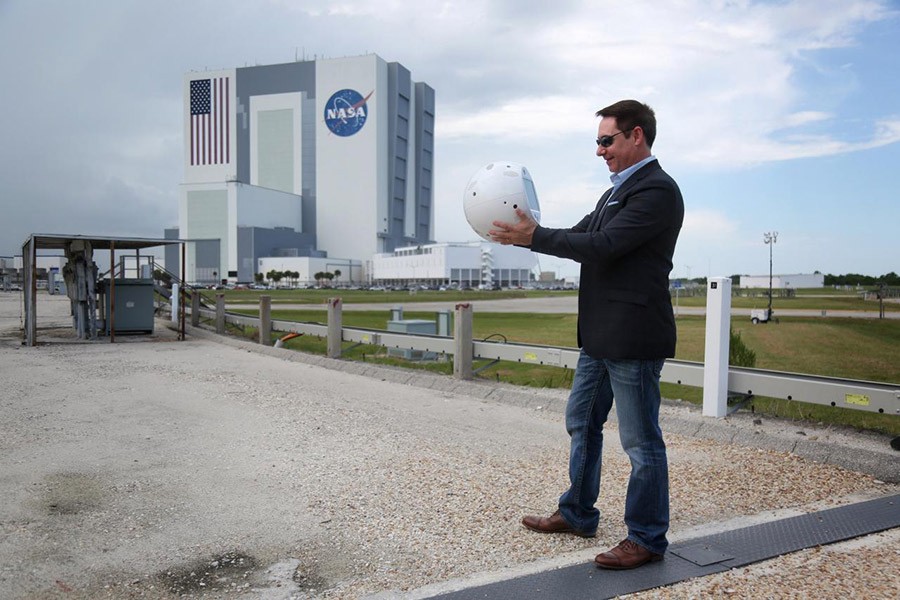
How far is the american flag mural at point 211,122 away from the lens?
339ft

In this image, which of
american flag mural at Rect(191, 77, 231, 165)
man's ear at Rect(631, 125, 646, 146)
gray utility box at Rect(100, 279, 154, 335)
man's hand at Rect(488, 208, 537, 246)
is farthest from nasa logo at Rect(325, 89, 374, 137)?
man's ear at Rect(631, 125, 646, 146)

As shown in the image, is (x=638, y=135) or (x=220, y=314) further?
(x=220, y=314)

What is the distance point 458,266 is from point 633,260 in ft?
296

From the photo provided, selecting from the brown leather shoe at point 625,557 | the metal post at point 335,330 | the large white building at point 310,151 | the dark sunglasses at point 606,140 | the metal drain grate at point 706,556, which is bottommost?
the metal drain grate at point 706,556

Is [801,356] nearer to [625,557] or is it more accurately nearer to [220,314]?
[625,557]

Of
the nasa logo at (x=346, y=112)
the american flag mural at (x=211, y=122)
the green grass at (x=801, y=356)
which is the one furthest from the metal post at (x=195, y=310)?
the american flag mural at (x=211, y=122)

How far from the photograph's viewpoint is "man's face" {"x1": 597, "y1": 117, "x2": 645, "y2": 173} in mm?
3125

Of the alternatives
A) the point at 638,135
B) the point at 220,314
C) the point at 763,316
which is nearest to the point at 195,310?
the point at 220,314

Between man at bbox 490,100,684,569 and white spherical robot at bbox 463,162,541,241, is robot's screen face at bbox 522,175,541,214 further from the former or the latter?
man at bbox 490,100,684,569

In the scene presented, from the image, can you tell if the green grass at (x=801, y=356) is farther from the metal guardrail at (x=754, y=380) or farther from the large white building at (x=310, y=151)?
the large white building at (x=310, y=151)

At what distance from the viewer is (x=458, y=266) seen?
93125mm

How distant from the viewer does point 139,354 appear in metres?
13.7

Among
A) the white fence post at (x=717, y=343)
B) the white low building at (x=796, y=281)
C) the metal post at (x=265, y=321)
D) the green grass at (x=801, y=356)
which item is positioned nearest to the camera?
the white fence post at (x=717, y=343)

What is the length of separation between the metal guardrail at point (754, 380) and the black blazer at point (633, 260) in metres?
3.49
